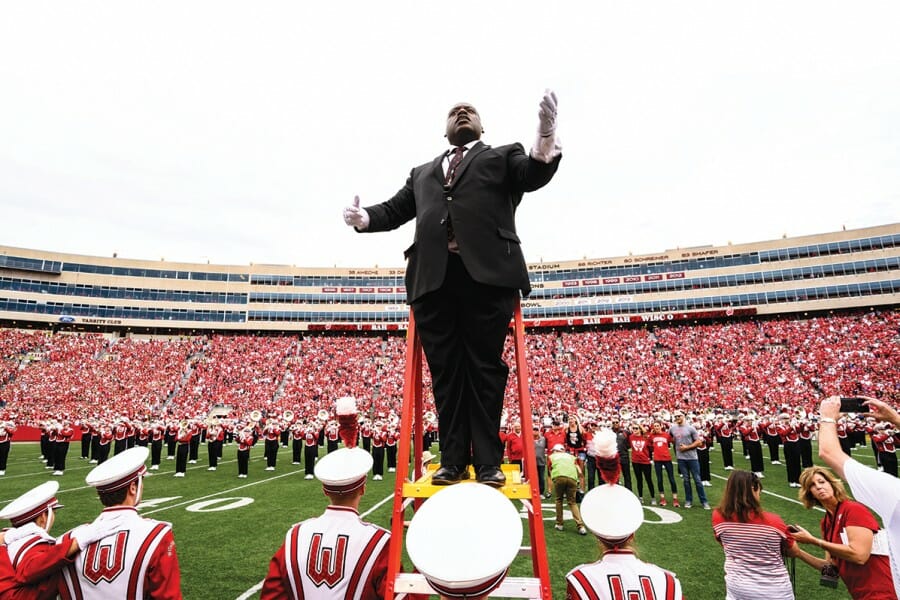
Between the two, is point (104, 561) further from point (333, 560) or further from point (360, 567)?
point (360, 567)

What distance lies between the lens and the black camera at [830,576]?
11.4ft

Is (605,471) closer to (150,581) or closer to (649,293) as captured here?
(150,581)

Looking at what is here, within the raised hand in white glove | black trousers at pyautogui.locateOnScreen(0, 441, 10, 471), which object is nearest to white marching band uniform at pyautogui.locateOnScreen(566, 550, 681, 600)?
the raised hand in white glove

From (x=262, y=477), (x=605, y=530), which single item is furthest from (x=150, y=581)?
(x=262, y=477)

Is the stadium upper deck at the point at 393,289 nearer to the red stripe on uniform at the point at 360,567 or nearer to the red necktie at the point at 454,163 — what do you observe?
the red necktie at the point at 454,163

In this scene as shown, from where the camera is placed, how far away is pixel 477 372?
2336 millimetres

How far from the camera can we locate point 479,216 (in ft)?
7.63

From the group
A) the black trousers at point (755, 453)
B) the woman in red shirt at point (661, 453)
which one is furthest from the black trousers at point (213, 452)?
the black trousers at point (755, 453)

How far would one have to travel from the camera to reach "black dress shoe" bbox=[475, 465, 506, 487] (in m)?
2.13

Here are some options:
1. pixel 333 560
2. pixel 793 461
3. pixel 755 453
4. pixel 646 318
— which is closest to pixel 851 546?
pixel 333 560

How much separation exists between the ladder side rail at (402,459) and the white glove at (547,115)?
1.09m

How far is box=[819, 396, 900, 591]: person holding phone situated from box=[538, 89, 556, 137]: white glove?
2188mm

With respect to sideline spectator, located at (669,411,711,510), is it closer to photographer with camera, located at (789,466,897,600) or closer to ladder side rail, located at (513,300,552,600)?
photographer with camera, located at (789,466,897,600)

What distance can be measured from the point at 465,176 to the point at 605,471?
1.86 metres
